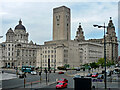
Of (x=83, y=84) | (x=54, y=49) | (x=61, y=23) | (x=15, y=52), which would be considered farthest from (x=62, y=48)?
(x=83, y=84)

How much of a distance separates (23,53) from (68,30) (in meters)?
34.3

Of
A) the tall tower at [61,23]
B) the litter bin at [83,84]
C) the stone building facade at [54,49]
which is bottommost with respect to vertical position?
the litter bin at [83,84]

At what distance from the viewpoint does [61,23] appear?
106 m

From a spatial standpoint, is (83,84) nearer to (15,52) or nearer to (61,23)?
(61,23)

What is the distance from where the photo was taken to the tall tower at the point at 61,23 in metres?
105

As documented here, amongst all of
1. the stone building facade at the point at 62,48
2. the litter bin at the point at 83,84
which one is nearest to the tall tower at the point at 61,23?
the stone building facade at the point at 62,48

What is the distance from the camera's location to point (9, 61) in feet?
380

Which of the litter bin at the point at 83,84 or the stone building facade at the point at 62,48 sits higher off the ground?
the stone building facade at the point at 62,48

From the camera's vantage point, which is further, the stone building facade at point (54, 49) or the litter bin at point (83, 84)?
the stone building facade at point (54, 49)

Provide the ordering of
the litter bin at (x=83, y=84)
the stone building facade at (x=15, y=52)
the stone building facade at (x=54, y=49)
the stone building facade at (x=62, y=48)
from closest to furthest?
the litter bin at (x=83, y=84)
the stone building facade at (x=62, y=48)
the stone building facade at (x=54, y=49)
the stone building facade at (x=15, y=52)

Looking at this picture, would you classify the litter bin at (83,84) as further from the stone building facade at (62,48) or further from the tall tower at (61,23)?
the tall tower at (61,23)

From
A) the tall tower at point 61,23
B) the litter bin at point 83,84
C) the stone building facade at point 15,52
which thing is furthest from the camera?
the stone building facade at point 15,52

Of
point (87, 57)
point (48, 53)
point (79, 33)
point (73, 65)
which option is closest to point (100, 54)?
point (87, 57)

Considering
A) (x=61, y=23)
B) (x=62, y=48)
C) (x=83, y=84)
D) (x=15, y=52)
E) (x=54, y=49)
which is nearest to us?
(x=83, y=84)
